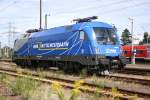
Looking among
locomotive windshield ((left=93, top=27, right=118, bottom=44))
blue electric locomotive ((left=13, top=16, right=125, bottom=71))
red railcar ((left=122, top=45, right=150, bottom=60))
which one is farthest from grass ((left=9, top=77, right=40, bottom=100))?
red railcar ((left=122, top=45, right=150, bottom=60))

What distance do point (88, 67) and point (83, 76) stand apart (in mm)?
679

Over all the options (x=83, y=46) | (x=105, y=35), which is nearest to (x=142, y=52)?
(x=105, y=35)

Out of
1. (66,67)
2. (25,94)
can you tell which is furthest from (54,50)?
(25,94)

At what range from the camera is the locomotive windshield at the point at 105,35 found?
69.9 feet

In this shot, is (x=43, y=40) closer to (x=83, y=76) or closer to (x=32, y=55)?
(x=32, y=55)

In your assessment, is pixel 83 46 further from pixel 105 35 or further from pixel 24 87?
pixel 24 87

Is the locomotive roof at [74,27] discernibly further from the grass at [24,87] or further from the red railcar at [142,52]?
the red railcar at [142,52]

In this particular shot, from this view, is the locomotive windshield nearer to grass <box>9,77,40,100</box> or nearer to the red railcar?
grass <box>9,77,40,100</box>

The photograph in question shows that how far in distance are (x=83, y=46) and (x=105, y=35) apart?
1.41 metres

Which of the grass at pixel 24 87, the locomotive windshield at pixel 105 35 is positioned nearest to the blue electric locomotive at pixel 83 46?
the locomotive windshield at pixel 105 35

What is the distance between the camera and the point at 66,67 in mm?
23375

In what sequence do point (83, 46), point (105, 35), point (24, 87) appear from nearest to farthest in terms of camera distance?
point (24, 87) → point (83, 46) → point (105, 35)

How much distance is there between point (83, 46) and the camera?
21234mm

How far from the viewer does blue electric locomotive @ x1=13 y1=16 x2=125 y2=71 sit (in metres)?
20.8
